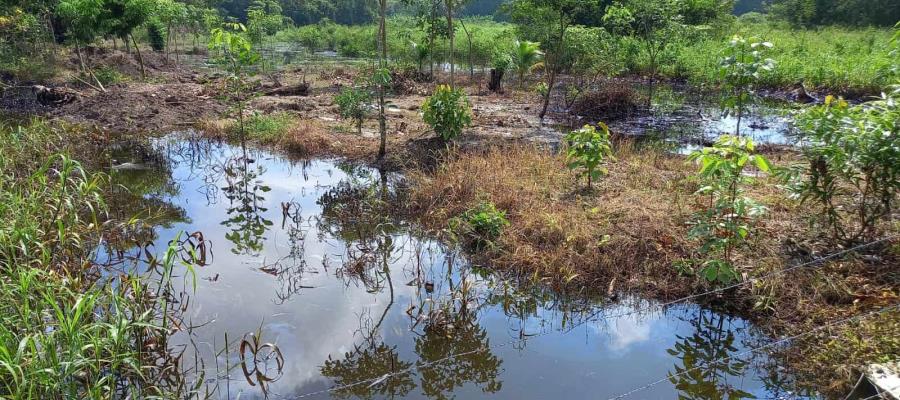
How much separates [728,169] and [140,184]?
761 centimetres

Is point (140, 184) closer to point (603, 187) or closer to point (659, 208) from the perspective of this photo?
point (603, 187)

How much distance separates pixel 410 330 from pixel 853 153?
3.80 m

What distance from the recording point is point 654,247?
5.46 metres

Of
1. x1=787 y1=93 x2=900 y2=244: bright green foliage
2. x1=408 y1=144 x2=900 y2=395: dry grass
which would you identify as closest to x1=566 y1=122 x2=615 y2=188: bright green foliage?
x1=408 y1=144 x2=900 y2=395: dry grass

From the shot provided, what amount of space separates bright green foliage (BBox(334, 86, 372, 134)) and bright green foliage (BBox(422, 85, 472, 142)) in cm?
176

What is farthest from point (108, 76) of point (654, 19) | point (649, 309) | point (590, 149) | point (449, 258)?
point (649, 309)

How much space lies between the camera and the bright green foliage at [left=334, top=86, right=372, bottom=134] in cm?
1043

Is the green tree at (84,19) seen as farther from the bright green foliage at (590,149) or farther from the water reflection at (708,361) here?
the water reflection at (708,361)

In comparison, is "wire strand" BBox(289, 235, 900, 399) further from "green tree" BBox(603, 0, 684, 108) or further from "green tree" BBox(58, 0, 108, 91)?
"green tree" BBox(58, 0, 108, 91)

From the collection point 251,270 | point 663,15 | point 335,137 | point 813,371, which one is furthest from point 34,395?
point 663,15

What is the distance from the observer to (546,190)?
6.96 metres

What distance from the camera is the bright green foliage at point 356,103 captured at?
411 inches

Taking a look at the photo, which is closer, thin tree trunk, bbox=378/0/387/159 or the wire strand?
the wire strand

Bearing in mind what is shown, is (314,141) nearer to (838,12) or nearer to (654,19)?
(654,19)
